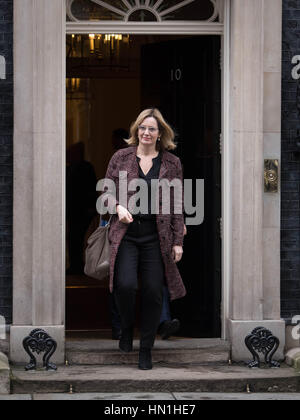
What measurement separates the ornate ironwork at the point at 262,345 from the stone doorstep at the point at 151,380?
15cm

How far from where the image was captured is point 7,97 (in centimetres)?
919

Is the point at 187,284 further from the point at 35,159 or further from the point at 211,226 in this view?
the point at 35,159

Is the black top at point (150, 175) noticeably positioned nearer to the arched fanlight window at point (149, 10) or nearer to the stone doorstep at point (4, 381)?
the arched fanlight window at point (149, 10)

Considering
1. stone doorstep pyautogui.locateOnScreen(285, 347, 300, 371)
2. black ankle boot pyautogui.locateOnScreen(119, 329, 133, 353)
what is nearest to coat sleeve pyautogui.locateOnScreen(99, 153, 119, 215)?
black ankle boot pyautogui.locateOnScreen(119, 329, 133, 353)

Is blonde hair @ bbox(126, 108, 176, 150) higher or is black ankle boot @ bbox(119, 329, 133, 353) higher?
blonde hair @ bbox(126, 108, 176, 150)

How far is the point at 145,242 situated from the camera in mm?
8844

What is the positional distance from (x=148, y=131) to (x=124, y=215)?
0.74 m

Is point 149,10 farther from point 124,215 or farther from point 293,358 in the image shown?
point 293,358

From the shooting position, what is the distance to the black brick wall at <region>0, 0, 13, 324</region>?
9.15m

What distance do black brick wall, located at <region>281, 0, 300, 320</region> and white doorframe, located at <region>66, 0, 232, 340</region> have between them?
0.47 m

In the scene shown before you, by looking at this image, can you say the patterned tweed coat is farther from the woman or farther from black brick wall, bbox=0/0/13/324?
black brick wall, bbox=0/0/13/324

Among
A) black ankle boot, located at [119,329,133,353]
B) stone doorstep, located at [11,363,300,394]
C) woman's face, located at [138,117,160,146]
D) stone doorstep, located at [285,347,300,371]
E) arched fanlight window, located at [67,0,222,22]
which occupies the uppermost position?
arched fanlight window, located at [67,0,222,22]

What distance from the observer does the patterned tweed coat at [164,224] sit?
883 cm

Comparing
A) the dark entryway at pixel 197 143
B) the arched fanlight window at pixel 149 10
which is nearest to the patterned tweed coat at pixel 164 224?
the dark entryway at pixel 197 143
